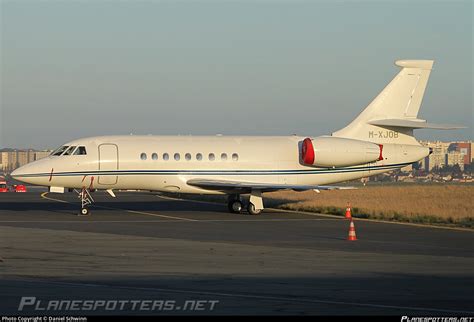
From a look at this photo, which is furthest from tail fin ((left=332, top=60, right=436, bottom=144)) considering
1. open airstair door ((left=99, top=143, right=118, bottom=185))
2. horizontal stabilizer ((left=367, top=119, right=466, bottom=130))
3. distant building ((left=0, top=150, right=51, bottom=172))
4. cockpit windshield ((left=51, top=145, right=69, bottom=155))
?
distant building ((left=0, top=150, right=51, bottom=172))

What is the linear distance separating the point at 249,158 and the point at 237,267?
19491mm

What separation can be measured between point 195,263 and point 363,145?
2023 cm

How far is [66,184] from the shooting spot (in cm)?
3441

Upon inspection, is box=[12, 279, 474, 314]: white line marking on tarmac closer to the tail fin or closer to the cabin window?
the cabin window

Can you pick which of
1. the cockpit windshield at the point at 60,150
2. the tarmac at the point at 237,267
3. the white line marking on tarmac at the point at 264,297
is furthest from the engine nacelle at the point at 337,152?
the white line marking on tarmac at the point at 264,297

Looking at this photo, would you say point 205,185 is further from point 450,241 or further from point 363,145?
point 450,241

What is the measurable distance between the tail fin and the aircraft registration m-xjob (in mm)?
43

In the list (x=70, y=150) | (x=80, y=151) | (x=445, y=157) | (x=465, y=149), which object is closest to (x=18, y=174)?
(x=70, y=150)

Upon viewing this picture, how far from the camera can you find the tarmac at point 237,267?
12492mm

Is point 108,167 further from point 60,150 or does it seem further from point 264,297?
point 264,297

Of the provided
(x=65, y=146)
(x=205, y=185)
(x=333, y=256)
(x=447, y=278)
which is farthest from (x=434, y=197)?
(x=447, y=278)

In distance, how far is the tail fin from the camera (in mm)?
37500

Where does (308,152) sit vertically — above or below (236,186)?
above

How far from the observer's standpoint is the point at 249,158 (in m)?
36.4
